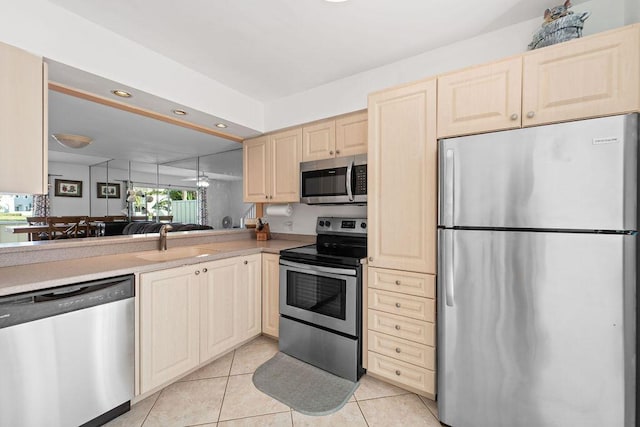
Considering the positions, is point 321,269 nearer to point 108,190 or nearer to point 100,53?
point 100,53

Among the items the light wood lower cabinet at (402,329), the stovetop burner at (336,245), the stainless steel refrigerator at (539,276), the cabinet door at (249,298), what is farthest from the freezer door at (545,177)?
the cabinet door at (249,298)

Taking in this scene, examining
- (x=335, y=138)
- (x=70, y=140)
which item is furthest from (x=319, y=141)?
(x=70, y=140)

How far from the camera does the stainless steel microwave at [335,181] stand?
225cm

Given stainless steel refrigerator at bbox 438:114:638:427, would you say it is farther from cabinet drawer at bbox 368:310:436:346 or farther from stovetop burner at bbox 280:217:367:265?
stovetop burner at bbox 280:217:367:265

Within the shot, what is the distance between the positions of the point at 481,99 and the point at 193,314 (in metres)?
2.33

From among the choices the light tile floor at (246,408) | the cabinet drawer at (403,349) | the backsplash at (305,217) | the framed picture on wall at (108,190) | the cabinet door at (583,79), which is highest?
the cabinet door at (583,79)

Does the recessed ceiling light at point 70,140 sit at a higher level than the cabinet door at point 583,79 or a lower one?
higher

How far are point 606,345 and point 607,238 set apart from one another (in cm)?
46

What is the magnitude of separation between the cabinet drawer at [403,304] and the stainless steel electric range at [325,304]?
0.40ft

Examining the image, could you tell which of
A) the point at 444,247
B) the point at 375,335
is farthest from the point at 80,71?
the point at 375,335

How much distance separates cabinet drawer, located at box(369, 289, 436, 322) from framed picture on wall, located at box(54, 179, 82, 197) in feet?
18.8

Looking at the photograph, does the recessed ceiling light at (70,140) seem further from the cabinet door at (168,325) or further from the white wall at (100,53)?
the cabinet door at (168,325)

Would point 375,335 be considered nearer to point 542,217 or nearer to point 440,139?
point 542,217

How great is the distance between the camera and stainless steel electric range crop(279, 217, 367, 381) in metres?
1.95
